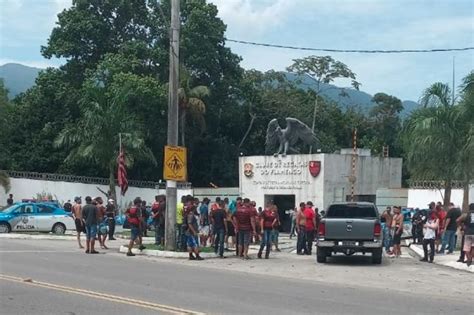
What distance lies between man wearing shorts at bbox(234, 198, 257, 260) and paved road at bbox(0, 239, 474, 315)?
990mm

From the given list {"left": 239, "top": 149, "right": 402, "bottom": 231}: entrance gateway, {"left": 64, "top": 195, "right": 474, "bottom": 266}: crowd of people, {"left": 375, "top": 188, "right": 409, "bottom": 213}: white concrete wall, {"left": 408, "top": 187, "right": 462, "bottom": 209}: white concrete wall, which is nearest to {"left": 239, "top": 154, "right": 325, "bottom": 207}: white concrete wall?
{"left": 239, "top": 149, "right": 402, "bottom": 231}: entrance gateway

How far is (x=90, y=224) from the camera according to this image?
22156 mm

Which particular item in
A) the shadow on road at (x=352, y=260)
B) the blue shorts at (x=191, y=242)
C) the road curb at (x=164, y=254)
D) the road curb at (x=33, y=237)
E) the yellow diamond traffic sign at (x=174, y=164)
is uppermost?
the yellow diamond traffic sign at (x=174, y=164)

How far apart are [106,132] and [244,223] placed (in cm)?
2381

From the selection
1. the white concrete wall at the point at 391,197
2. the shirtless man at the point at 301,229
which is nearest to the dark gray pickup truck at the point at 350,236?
the shirtless man at the point at 301,229

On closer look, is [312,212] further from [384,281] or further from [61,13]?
[61,13]

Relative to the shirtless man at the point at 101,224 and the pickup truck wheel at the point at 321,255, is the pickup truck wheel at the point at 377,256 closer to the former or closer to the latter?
the pickup truck wheel at the point at 321,255

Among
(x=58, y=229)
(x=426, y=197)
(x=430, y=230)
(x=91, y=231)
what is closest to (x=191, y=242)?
(x=91, y=231)

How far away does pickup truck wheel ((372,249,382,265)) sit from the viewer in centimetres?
2072

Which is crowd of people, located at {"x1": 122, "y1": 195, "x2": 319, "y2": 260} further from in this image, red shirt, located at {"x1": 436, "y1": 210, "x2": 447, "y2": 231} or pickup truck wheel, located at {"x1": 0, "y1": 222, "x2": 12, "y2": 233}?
pickup truck wheel, located at {"x1": 0, "y1": 222, "x2": 12, "y2": 233}

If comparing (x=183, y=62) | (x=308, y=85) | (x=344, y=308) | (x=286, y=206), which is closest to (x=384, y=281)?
(x=344, y=308)

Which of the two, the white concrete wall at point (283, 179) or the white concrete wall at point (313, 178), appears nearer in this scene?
the white concrete wall at point (313, 178)

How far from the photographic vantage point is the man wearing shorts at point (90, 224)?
22.1 meters

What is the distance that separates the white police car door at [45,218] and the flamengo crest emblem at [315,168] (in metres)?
15.5
